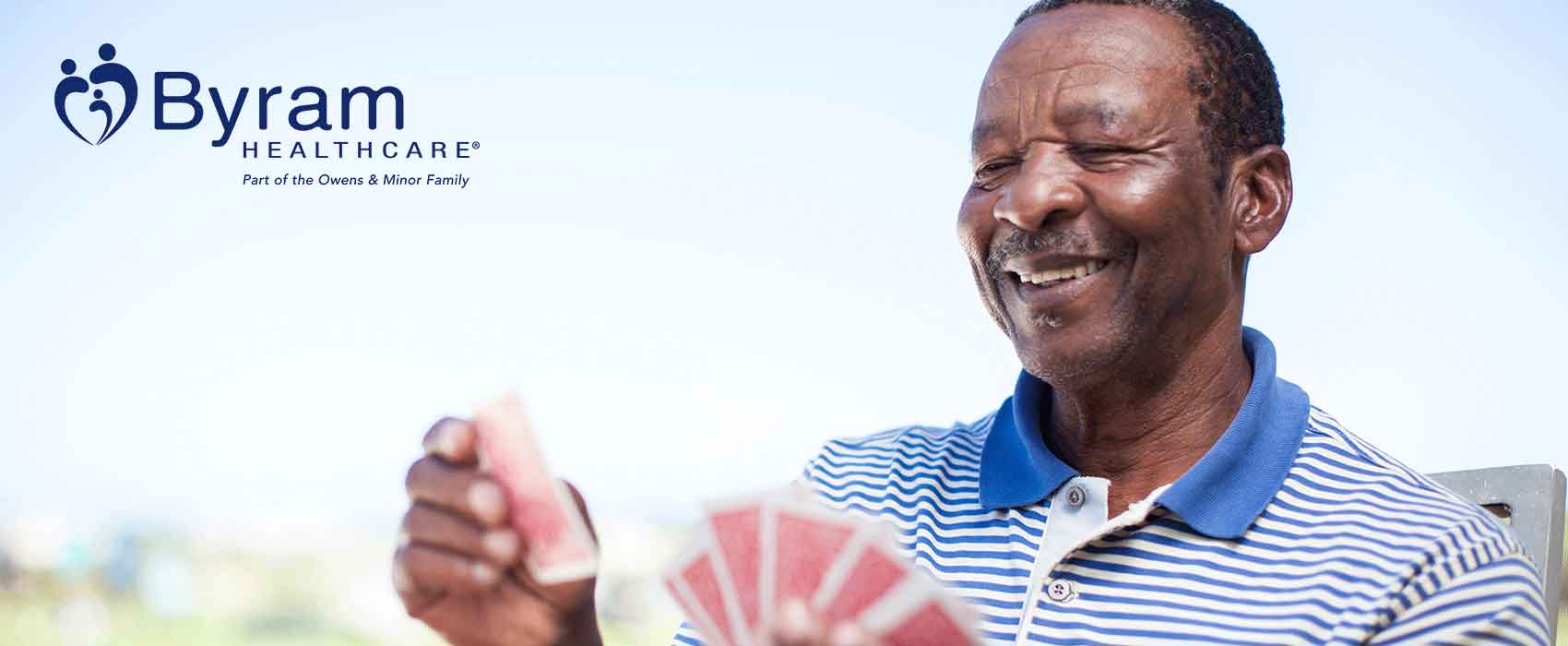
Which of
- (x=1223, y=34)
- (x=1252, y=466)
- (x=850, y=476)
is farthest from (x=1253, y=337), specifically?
(x=850, y=476)

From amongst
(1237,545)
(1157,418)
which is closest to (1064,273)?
(1157,418)

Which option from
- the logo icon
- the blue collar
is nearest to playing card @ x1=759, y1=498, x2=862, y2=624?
the blue collar

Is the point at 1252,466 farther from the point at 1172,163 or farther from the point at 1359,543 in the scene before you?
the point at 1172,163

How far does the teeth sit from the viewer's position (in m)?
→ 1.52

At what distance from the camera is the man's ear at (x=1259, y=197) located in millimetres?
1607

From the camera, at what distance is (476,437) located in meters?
1.21

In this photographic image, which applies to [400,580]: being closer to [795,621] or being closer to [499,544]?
[499,544]

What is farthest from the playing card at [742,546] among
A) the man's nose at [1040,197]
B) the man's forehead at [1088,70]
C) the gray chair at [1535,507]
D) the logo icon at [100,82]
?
the logo icon at [100,82]

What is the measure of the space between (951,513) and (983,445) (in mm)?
100

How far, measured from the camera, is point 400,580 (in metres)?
1.24

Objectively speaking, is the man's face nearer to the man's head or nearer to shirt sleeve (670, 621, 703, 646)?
the man's head

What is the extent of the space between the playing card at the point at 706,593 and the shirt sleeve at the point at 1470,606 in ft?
2.00

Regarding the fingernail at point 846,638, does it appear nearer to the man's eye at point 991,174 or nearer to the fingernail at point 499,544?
the fingernail at point 499,544

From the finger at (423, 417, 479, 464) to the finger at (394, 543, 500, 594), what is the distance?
0.08m
